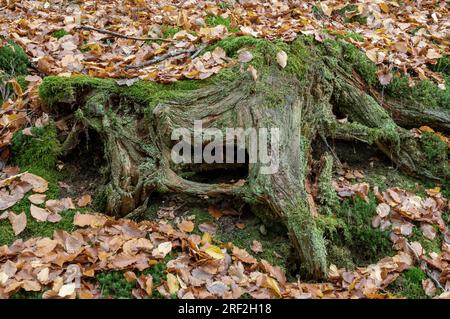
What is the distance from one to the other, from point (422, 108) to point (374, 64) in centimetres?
74

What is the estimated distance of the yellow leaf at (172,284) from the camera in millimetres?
3231

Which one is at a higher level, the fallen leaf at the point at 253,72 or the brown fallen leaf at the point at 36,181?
the fallen leaf at the point at 253,72

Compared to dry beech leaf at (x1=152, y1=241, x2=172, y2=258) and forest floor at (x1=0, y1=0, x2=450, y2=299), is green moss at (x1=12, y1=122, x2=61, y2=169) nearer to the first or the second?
forest floor at (x1=0, y1=0, x2=450, y2=299)

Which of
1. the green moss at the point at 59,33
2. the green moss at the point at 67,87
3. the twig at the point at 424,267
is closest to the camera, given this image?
the twig at the point at 424,267

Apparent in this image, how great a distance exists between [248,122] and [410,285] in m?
1.92

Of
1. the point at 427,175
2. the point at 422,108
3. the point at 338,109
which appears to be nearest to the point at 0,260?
the point at 338,109

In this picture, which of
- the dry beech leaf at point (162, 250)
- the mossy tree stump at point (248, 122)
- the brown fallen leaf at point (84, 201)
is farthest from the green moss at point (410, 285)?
the brown fallen leaf at point (84, 201)

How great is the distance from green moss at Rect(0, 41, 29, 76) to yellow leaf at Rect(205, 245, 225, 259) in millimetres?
3172

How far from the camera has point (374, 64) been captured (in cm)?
523

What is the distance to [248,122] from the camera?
4051 mm

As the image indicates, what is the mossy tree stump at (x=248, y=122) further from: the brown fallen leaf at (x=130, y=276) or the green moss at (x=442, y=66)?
the green moss at (x=442, y=66)

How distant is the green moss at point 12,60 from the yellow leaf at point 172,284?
10.6 ft

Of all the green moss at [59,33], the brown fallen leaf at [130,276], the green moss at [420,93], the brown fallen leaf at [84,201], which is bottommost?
the brown fallen leaf at [84,201]

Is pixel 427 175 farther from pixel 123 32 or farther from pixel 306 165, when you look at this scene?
pixel 123 32
